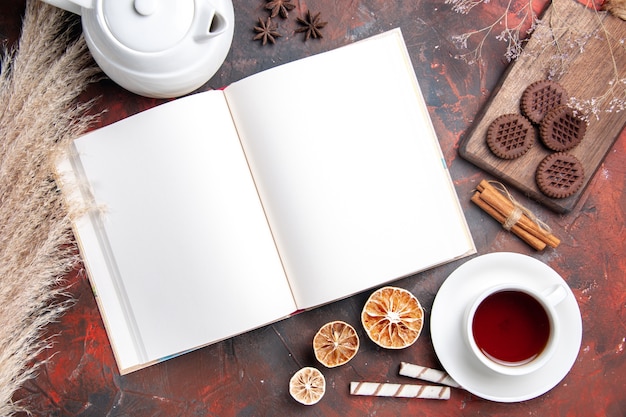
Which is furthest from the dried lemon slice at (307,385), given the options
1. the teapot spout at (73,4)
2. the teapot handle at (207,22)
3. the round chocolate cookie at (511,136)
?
the teapot spout at (73,4)

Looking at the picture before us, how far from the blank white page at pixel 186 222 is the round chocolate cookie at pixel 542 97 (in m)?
0.66

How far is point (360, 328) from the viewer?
1.46m

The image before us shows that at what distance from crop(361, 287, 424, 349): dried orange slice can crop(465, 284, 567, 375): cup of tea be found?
0.40ft

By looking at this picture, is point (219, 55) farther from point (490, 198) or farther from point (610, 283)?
point (610, 283)

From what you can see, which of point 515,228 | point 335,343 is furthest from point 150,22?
point 515,228

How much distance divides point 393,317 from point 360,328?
0.10m

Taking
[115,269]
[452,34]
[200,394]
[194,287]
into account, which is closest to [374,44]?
[452,34]

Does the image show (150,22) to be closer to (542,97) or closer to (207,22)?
(207,22)

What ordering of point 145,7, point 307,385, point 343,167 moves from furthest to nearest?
1. point 307,385
2. point 343,167
3. point 145,7

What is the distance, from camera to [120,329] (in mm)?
1404

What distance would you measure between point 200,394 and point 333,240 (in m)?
0.51

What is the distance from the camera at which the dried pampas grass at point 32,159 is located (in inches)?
51.9

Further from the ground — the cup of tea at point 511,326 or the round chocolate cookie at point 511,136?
the round chocolate cookie at point 511,136

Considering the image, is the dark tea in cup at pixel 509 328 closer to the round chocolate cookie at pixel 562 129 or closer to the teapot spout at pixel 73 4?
the round chocolate cookie at pixel 562 129
